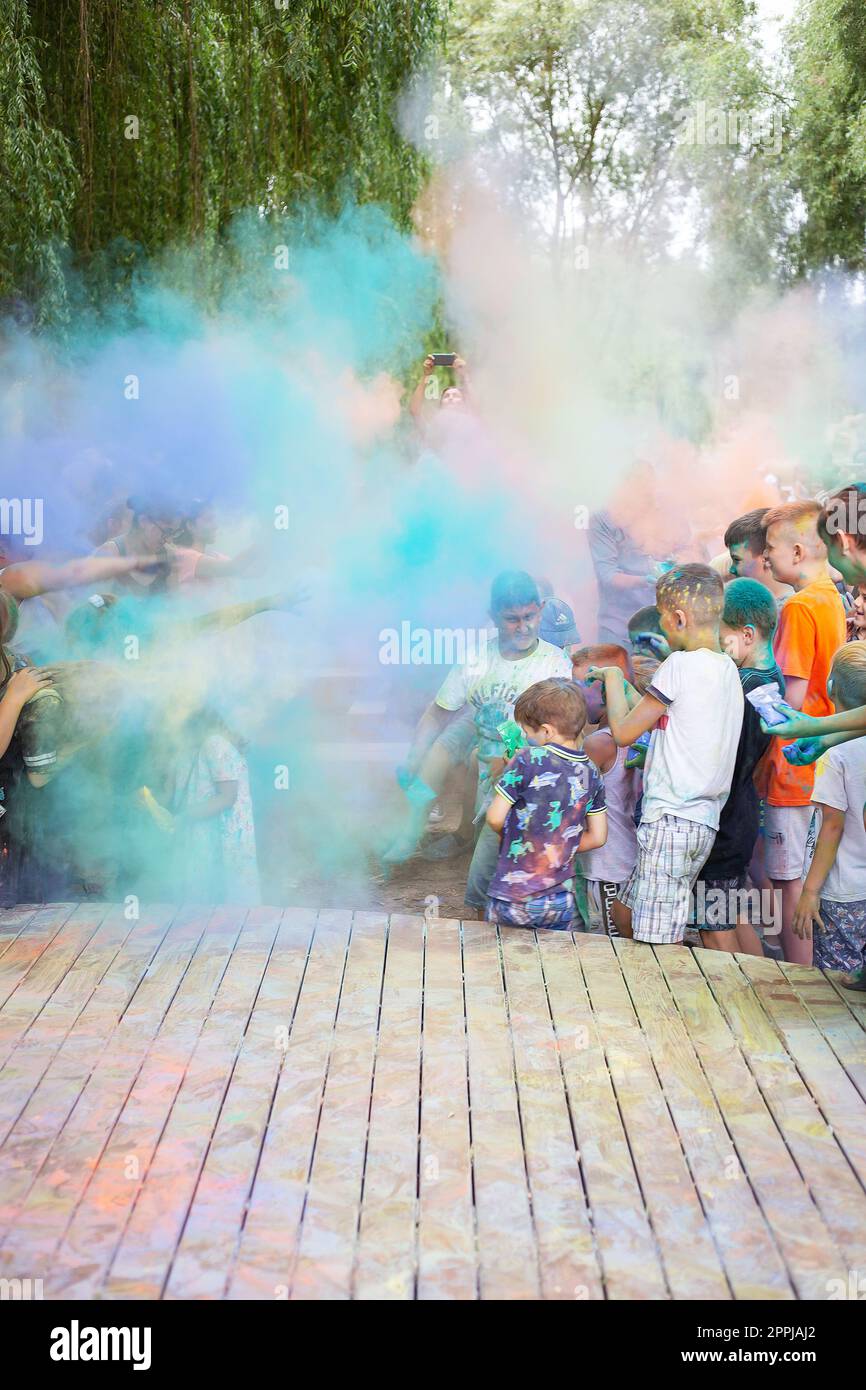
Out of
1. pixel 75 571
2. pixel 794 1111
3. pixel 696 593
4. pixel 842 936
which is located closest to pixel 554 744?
pixel 696 593

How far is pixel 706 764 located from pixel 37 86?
4.35 meters

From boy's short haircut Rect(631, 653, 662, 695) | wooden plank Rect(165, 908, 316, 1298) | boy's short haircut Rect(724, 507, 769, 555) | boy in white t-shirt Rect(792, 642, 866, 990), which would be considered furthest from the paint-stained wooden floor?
boy's short haircut Rect(724, 507, 769, 555)

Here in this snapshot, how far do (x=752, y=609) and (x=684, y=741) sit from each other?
1.70 feet

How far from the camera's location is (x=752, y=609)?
4281 mm

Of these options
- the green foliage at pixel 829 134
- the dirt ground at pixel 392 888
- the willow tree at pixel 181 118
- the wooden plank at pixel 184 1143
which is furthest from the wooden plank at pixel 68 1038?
the green foliage at pixel 829 134

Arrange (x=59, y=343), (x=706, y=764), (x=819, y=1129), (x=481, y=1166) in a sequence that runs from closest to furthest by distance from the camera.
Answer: (x=481, y=1166) → (x=819, y=1129) → (x=706, y=764) → (x=59, y=343)

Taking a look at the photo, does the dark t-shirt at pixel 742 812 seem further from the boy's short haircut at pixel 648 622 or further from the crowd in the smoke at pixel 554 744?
the boy's short haircut at pixel 648 622

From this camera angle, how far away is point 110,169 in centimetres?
629

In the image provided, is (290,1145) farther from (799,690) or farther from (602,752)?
(799,690)

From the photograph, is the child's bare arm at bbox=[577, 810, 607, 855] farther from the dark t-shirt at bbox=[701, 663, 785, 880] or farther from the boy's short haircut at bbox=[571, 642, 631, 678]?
the boy's short haircut at bbox=[571, 642, 631, 678]

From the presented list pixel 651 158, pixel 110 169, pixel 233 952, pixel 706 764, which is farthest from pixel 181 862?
pixel 651 158

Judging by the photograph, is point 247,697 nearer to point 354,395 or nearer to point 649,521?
point 354,395

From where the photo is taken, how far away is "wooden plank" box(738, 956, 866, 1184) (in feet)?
9.73

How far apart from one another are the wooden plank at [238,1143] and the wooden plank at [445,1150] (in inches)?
14.5
